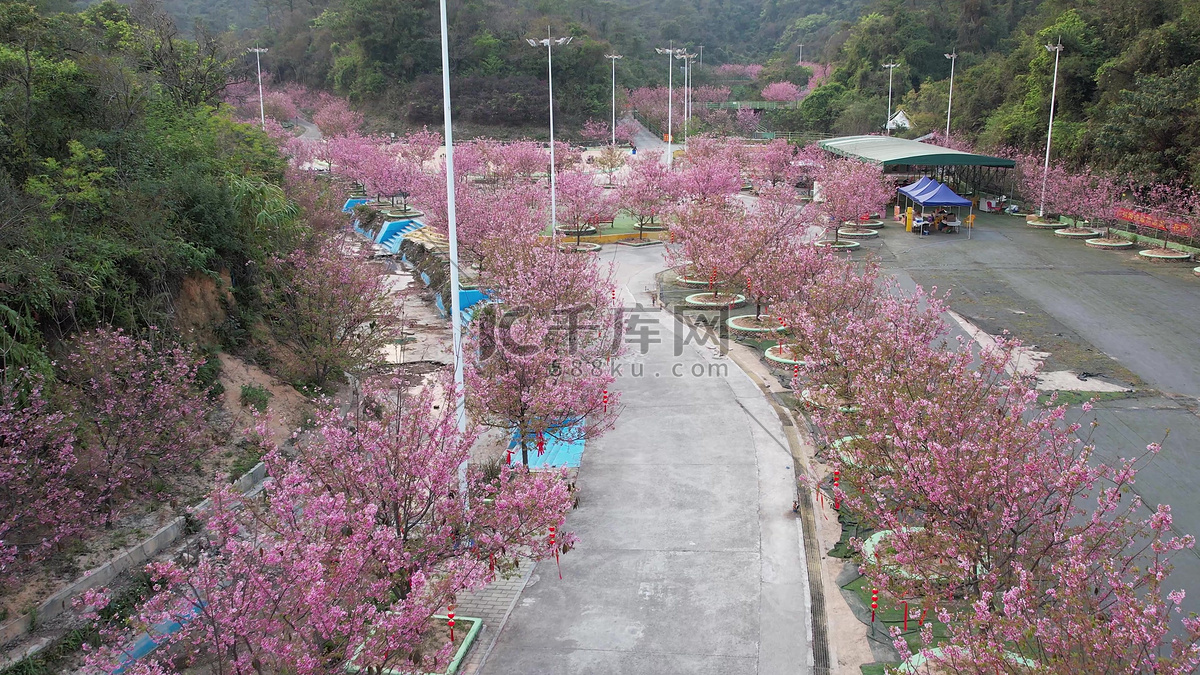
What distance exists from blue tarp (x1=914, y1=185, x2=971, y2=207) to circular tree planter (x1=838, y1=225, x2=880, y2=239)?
238 cm

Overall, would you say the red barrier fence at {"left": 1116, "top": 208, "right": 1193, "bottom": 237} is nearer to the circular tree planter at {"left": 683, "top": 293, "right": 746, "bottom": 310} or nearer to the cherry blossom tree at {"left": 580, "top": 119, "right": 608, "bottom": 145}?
the circular tree planter at {"left": 683, "top": 293, "right": 746, "bottom": 310}

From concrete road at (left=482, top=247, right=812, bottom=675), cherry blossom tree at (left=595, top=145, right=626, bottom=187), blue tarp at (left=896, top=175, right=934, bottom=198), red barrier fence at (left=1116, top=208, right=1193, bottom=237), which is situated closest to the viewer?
concrete road at (left=482, top=247, right=812, bottom=675)

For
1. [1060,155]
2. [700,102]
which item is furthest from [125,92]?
[700,102]

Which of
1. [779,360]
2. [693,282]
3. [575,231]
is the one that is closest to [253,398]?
[779,360]

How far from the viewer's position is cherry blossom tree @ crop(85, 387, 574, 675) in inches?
254

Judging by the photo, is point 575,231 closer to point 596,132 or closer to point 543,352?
point 543,352

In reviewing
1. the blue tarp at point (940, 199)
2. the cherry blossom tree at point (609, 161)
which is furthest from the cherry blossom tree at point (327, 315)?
the cherry blossom tree at point (609, 161)

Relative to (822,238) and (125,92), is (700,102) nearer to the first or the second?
(822,238)

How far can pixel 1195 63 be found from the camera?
117 feet

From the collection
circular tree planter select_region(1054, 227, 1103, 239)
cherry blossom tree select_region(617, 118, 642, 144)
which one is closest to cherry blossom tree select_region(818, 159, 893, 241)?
circular tree planter select_region(1054, 227, 1103, 239)

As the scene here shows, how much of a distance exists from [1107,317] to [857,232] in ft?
51.4

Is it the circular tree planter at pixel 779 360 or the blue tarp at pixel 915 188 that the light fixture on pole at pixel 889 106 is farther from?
the circular tree planter at pixel 779 360

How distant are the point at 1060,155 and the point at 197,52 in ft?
134

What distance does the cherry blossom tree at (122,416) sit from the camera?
11.5 metres
